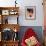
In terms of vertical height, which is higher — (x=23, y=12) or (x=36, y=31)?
(x=23, y=12)

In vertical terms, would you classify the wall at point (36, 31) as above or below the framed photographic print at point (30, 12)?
below

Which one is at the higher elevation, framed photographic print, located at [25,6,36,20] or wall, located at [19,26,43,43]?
framed photographic print, located at [25,6,36,20]

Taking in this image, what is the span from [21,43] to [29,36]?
14.0 inches

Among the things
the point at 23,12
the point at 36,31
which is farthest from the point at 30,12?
the point at 36,31

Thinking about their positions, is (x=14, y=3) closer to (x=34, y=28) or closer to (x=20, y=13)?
(x=20, y=13)

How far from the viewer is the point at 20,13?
5.57 meters

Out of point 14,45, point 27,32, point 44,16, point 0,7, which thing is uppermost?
point 0,7

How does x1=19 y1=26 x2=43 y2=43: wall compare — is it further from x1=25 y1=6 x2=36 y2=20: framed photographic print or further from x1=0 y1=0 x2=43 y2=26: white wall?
x1=25 y1=6 x2=36 y2=20: framed photographic print

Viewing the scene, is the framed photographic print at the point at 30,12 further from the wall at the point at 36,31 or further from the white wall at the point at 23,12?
the wall at the point at 36,31

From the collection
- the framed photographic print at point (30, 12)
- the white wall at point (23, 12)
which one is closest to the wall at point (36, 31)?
the white wall at point (23, 12)

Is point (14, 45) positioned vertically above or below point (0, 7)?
below

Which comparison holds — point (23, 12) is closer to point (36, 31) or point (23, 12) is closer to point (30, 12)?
point (30, 12)

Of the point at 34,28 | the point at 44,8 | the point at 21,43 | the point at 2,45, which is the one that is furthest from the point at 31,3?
the point at 2,45

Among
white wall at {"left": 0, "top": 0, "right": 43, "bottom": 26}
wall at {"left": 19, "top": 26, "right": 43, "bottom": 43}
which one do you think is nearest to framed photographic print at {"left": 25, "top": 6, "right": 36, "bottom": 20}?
white wall at {"left": 0, "top": 0, "right": 43, "bottom": 26}
